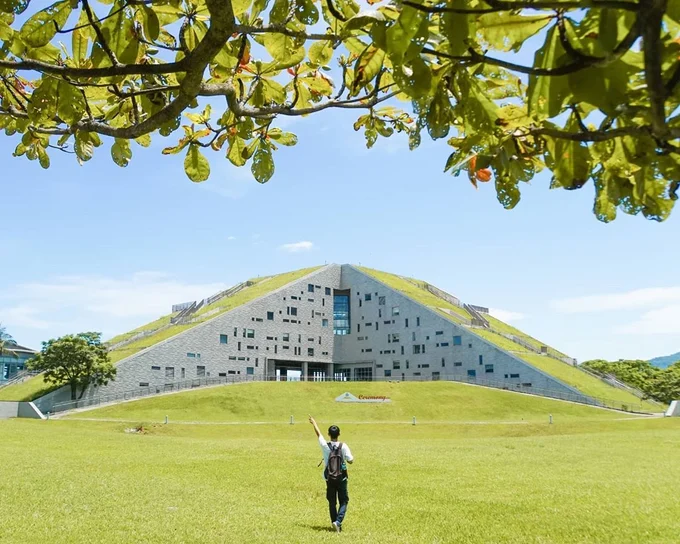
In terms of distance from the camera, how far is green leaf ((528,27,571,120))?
3.97 feet

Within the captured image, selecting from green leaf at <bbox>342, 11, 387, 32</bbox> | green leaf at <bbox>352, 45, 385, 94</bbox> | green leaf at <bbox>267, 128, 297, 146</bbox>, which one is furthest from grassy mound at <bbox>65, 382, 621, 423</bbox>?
green leaf at <bbox>342, 11, 387, 32</bbox>

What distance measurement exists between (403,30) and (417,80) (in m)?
0.26

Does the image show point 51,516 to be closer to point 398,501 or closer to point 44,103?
point 398,501

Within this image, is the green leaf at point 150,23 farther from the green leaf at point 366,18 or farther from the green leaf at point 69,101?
the green leaf at point 366,18

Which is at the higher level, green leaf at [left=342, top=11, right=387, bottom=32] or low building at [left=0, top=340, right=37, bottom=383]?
green leaf at [left=342, top=11, right=387, bottom=32]

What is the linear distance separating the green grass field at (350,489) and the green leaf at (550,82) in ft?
29.9

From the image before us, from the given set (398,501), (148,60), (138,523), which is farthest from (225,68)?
(398,501)

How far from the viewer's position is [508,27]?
4.22 feet

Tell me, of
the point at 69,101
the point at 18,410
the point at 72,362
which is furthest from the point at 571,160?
the point at 72,362

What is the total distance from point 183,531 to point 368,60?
9609 millimetres

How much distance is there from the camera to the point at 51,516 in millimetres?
10195

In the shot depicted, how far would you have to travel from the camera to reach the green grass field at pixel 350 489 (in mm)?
9469

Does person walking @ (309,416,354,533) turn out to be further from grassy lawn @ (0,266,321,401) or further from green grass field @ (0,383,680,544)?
grassy lawn @ (0,266,321,401)

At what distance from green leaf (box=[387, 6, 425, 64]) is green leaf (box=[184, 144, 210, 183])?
1.66m
